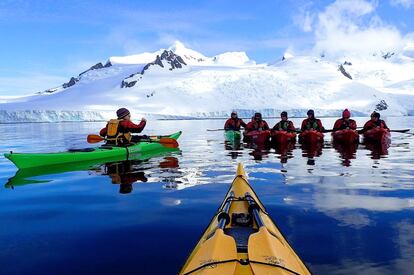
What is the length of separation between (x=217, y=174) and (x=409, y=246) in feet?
18.2

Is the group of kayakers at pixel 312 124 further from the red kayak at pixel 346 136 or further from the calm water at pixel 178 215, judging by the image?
the calm water at pixel 178 215

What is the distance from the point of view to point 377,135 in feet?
56.5

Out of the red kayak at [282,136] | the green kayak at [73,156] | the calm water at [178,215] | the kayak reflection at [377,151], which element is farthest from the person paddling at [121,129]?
the kayak reflection at [377,151]

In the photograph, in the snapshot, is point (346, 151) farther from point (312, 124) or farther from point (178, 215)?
point (178, 215)

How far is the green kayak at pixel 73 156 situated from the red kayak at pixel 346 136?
8.57 metres

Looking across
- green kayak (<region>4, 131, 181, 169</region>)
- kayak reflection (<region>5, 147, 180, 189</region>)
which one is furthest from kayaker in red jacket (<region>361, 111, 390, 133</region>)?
green kayak (<region>4, 131, 181, 169</region>)

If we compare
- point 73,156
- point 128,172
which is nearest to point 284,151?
point 128,172

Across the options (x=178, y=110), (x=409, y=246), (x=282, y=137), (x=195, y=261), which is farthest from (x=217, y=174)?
(x=178, y=110)

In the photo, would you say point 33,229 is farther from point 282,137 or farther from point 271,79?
point 271,79

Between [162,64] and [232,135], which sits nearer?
[232,135]

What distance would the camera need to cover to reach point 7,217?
19.9 ft

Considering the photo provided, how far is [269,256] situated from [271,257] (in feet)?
0.07

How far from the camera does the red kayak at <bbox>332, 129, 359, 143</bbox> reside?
16812 mm

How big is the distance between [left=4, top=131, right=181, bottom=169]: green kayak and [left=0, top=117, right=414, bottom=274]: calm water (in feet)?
1.98
